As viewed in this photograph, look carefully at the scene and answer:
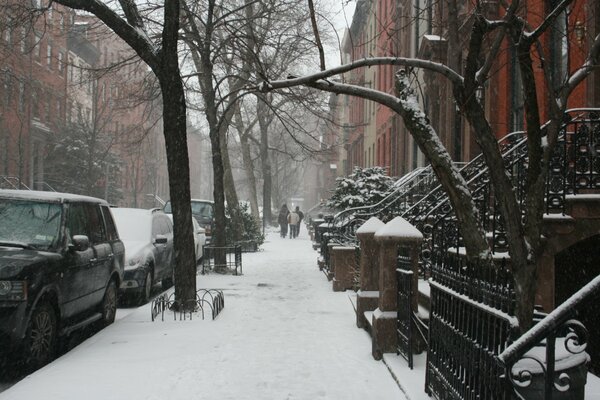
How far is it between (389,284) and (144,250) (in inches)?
252

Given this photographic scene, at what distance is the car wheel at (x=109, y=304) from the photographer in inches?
375

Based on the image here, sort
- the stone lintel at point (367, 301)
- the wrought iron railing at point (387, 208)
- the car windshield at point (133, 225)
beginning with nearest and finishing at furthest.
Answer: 1. the stone lintel at point (367, 301)
2. the car windshield at point (133, 225)
3. the wrought iron railing at point (387, 208)

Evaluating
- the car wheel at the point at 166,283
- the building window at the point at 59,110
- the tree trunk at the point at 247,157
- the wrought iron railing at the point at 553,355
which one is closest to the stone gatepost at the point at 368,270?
the wrought iron railing at the point at 553,355

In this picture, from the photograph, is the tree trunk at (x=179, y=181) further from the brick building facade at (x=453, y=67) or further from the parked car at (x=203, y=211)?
the parked car at (x=203, y=211)

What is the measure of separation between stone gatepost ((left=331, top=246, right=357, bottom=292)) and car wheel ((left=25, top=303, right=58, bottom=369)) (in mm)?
7090

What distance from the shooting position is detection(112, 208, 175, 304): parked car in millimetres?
11734

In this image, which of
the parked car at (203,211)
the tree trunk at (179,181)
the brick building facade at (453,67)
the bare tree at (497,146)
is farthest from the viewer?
the parked car at (203,211)

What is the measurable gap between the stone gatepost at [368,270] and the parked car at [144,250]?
14.4ft

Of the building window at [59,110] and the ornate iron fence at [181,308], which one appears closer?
the ornate iron fence at [181,308]

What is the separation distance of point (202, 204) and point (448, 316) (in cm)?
1991

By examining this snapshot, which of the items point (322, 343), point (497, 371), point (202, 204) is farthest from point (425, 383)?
point (202, 204)

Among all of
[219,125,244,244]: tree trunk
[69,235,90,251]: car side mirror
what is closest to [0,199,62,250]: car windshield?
[69,235,90,251]: car side mirror

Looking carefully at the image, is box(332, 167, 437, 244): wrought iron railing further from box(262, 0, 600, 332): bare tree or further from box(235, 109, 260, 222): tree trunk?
box(235, 109, 260, 222): tree trunk

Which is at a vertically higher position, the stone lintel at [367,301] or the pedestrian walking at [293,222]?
the pedestrian walking at [293,222]
